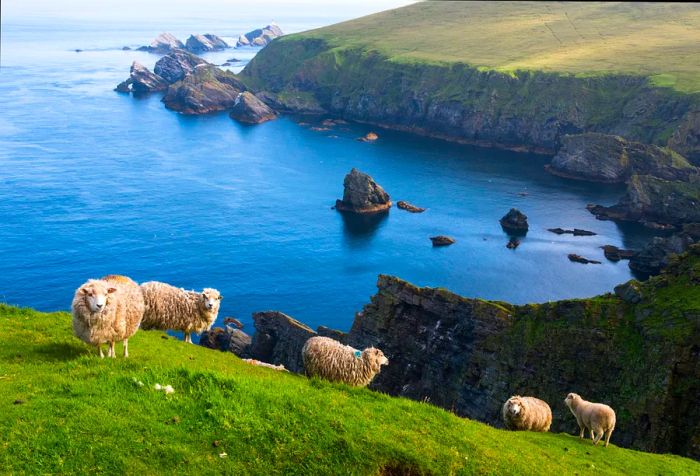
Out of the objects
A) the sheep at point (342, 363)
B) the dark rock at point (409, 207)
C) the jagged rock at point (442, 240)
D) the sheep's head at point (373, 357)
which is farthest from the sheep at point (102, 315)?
the dark rock at point (409, 207)

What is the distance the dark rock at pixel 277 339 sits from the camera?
72.6 meters

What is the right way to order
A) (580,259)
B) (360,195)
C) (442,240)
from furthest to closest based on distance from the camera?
(360,195)
(442,240)
(580,259)

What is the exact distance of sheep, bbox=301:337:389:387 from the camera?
26.4 m

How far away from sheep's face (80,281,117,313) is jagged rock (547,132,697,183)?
156265 millimetres

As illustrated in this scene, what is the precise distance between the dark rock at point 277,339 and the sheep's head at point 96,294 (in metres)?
50.5

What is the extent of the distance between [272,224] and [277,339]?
60.2 meters

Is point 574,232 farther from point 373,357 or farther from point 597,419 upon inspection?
point 373,357

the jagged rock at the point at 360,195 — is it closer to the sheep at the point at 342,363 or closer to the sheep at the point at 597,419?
the sheep at the point at 342,363

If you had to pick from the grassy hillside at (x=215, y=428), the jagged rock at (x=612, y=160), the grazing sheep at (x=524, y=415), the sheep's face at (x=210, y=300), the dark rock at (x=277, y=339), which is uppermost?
the jagged rock at (x=612, y=160)

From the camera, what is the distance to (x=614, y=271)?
368 feet

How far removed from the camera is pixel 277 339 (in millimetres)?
75750

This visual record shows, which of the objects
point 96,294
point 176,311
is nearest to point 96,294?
point 96,294

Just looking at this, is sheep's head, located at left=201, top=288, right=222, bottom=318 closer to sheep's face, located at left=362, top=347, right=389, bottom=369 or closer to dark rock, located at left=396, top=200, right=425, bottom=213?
sheep's face, located at left=362, top=347, right=389, bottom=369

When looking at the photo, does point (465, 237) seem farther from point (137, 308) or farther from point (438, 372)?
point (137, 308)
